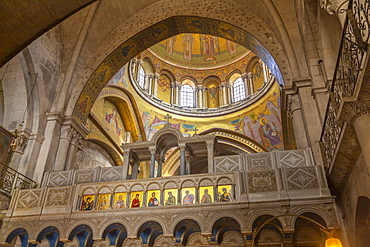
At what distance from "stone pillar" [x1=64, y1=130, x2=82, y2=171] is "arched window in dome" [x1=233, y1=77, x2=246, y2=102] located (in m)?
13.0

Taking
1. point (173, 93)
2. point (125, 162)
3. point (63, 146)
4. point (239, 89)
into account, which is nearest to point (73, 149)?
point (63, 146)

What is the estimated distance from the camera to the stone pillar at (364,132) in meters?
5.45

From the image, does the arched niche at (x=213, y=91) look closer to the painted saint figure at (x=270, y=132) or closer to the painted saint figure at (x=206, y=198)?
the painted saint figure at (x=270, y=132)

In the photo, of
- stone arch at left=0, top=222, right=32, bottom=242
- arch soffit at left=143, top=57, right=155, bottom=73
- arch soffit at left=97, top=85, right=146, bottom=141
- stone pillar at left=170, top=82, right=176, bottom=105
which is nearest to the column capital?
stone arch at left=0, top=222, right=32, bottom=242

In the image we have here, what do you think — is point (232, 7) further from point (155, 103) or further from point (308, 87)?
point (155, 103)

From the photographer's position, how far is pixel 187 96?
24.6 metres

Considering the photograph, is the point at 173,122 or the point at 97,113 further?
the point at 173,122

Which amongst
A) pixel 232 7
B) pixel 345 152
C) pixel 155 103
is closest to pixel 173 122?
pixel 155 103

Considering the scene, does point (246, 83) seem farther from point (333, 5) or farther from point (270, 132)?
point (333, 5)

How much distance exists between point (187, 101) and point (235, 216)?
16.0 meters

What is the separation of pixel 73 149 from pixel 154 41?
255 inches

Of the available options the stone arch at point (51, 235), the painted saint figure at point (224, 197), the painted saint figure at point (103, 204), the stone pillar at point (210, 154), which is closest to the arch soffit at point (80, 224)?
the painted saint figure at point (103, 204)

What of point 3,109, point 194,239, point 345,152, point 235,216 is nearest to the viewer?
point 345,152

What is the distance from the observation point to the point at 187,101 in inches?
959
